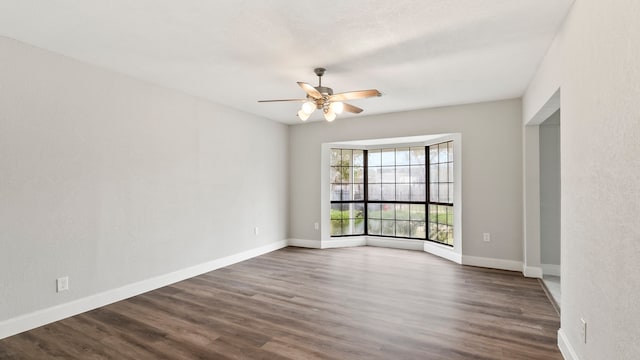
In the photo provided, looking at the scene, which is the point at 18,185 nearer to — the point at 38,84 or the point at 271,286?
the point at 38,84

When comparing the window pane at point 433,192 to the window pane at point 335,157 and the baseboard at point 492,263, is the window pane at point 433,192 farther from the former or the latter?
the window pane at point 335,157

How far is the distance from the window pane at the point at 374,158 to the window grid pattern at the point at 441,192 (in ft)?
3.40

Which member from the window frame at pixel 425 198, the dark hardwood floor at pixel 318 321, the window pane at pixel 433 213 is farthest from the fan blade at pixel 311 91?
the window pane at pixel 433 213

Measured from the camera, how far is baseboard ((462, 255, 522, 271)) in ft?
15.1

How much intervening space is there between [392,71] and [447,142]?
2.41m

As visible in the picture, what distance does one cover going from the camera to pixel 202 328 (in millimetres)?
2850

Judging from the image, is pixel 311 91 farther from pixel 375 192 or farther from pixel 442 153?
pixel 375 192

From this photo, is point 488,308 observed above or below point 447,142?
below

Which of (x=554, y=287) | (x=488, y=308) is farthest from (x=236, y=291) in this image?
(x=554, y=287)

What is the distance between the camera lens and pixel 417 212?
6.14 meters

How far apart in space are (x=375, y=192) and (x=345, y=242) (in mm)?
1200

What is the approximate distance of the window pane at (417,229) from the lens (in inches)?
239

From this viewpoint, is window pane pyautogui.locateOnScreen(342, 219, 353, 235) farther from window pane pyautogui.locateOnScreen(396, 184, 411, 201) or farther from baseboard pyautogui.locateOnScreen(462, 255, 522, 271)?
baseboard pyautogui.locateOnScreen(462, 255, 522, 271)

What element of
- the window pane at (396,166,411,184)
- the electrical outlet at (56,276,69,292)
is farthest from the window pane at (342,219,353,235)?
the electrical outlet at (56,276,69,292)
